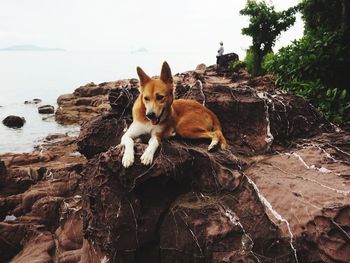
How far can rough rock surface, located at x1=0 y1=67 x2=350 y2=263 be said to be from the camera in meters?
4.88

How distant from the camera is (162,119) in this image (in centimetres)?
585

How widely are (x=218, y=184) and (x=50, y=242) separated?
14.3 ft

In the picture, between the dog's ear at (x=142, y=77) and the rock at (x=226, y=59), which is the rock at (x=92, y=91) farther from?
the dog's ear at (x=142, y=77)

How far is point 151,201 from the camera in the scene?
18.3 feet

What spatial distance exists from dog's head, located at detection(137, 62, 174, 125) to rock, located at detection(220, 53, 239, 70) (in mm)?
25121

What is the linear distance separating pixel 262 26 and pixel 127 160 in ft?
71.7

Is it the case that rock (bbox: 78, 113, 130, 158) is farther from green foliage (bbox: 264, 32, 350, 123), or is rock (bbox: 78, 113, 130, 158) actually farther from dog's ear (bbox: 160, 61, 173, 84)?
green foliage (bbox: 264, 32, 350, 123)

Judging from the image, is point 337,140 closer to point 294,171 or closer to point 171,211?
point 294,171

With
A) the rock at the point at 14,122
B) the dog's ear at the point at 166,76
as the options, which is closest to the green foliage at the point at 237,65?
the rock at the point at 14,122

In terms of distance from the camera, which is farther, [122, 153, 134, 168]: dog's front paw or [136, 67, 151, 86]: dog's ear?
[136, 67, 151, 86]: dog's ear

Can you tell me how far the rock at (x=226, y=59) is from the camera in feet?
101

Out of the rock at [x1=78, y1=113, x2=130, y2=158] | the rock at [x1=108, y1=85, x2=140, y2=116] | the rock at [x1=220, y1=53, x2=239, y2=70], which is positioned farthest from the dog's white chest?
the rock at [x1=220, y1=53, x2=239, y2=70]

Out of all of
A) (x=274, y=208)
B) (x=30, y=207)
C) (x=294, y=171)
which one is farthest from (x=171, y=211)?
(x=30, y=207)

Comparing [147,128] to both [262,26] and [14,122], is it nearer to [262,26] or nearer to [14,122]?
[262,26]
